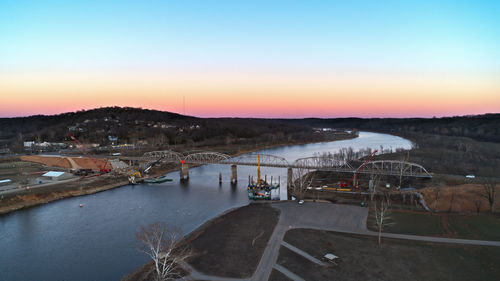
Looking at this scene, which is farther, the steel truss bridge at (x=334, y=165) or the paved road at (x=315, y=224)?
the steel truss bridge at (x=334, y=165)

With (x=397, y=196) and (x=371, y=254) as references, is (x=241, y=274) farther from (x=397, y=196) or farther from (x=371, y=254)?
(x=397, y=196)

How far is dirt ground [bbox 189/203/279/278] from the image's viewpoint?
20578 millimetres

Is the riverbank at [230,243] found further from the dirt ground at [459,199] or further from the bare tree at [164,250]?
the dirt ground at [459,199]

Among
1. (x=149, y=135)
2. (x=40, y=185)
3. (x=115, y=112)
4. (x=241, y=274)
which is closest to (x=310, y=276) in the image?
(x=241, y=274)

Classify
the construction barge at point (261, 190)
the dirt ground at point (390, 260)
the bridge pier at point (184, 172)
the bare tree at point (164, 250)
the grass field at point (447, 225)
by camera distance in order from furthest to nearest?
the bridge pier at point (184, 172) → the construction barge at point (261, 190) → the grass field at point (447, 225) → the dirt ground at point (390, 260) → the bare tree at point (164, 250)

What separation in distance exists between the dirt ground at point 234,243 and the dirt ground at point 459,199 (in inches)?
747

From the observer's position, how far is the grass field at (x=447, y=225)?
25297 millimetres

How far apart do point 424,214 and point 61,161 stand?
69149 mm

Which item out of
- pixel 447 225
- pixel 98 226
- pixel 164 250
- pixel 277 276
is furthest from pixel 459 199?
pixel 98 226

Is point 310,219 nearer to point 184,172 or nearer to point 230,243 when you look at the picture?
point 230,243

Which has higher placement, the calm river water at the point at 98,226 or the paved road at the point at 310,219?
the paved road at the point at 310,219

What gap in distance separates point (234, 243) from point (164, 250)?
5770 mm

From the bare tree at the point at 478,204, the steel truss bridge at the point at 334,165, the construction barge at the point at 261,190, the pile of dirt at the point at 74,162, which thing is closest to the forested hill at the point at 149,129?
the pile of dirt at the point at 74,162

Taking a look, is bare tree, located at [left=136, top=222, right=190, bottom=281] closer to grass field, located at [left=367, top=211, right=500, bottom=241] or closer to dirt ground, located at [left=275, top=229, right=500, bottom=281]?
dirt ground, located at [left=275, top=229, right=500, bottom=281]
